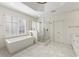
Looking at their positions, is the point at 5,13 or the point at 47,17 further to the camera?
the point at 47,17

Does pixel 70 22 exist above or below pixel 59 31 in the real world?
above

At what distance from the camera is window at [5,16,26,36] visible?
12.6 feet

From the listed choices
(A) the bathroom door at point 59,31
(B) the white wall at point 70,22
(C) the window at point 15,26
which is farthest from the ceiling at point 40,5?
(A) the bathroom door at point 59,31

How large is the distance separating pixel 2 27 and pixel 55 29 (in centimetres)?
374

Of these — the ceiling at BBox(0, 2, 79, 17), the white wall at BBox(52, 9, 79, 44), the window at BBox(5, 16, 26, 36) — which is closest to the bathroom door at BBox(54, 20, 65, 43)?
the white wall at BBox(52, 9, 79, 44)

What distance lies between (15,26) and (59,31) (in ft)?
10.6

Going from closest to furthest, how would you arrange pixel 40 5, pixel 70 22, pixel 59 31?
pixel 40 5
pixel 70 22
pixel 59 31

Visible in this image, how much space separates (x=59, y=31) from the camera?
4902mm

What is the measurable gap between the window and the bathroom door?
2542mm

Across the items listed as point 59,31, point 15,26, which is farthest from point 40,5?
point 59,31

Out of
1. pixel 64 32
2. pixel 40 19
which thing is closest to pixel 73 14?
pixel 64 32

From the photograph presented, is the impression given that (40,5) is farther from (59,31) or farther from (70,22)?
(59,31)

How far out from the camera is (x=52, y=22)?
5.36 metres

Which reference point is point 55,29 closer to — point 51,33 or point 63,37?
point 51,33
